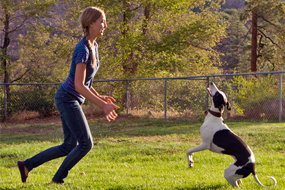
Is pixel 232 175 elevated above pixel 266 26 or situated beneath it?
situated beneath

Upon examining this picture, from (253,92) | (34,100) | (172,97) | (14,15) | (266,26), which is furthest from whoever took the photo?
(266,26)

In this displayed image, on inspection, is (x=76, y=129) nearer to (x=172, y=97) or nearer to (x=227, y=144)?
(x=227, y=144)

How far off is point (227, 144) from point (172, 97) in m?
9.13

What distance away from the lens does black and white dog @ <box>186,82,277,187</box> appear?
335 centimetres

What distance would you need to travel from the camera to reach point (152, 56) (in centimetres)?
1430

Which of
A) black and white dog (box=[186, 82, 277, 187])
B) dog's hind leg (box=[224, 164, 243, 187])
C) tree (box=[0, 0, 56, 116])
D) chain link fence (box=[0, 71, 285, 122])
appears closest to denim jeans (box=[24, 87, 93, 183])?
black and white dog (box=[186, 82, 277, 187])

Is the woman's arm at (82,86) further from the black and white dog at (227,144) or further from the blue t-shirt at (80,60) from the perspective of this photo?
the black and white dog at (227,144)

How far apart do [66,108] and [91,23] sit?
1.02 metres

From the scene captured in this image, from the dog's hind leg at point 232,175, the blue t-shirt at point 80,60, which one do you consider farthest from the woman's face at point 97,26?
the dog's hind leg at point 232,175

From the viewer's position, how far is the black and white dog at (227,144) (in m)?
3.35

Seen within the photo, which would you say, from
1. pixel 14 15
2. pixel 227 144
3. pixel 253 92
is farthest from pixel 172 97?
pixel 14 15

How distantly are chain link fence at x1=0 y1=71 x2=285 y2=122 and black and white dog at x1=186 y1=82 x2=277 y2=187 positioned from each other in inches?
284

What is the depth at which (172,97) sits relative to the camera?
12.6 metres

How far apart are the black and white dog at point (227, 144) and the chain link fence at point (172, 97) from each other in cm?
721
